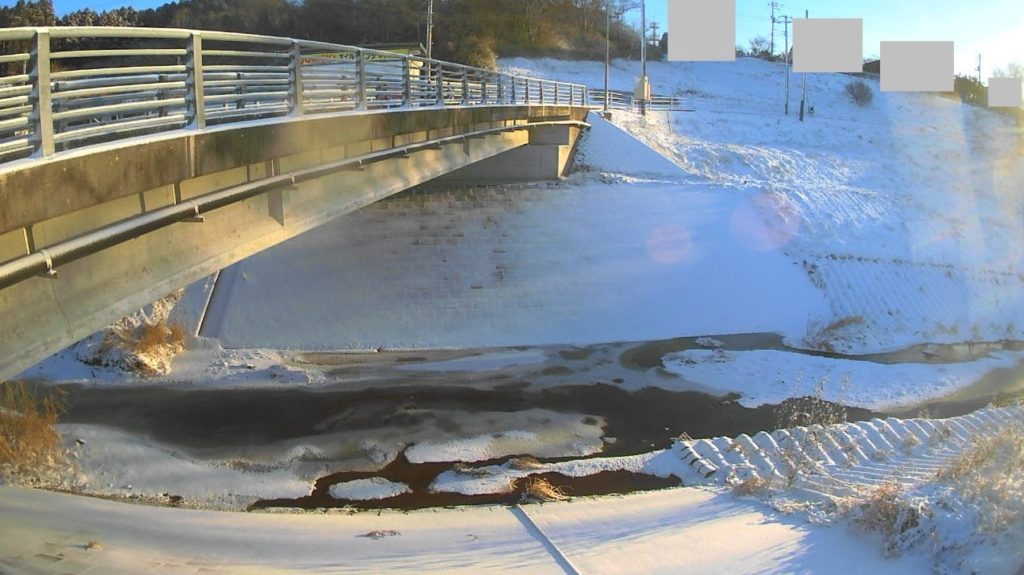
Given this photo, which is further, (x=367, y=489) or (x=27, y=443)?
(x=367, y=489)

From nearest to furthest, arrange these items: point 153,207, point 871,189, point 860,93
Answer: point 153,207
point 871,189
point 860,93

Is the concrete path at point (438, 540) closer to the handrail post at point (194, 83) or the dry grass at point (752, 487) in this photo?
the dry grass at point (752, 487)

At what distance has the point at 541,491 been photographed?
9.71 metres

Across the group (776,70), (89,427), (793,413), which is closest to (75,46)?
(89,427)

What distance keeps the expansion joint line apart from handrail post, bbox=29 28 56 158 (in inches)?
209

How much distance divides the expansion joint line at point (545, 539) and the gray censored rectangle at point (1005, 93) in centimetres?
5996

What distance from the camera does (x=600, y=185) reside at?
976 inches

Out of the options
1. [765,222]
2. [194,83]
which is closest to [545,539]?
[194,83]

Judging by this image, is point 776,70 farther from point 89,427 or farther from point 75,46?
point 89,427

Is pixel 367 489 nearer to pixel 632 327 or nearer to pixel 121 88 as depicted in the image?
pixel 121 88

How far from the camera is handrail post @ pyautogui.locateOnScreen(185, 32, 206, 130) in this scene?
6.91 m

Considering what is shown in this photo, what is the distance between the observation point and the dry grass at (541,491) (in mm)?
9531

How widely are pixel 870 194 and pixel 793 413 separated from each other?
1854 cm

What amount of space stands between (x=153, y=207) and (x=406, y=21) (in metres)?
59.7
